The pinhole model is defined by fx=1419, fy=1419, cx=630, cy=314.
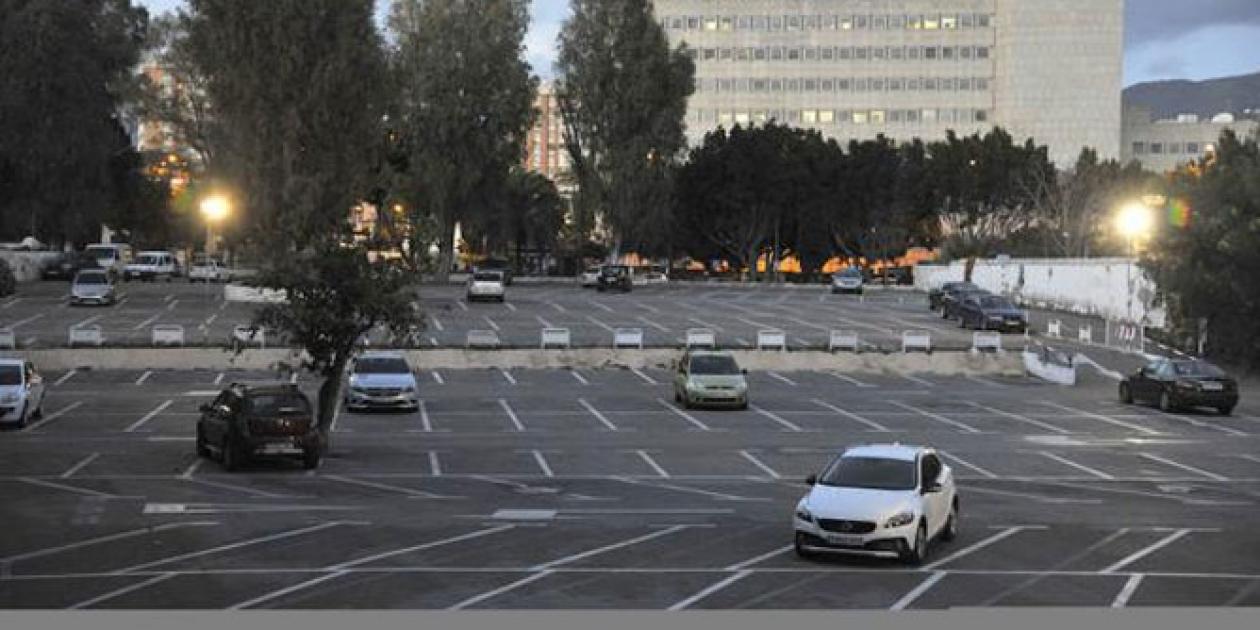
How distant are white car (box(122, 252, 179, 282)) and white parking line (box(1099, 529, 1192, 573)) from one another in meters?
73.6

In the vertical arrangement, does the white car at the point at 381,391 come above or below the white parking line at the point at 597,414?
above

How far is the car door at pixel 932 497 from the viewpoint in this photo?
690 inches

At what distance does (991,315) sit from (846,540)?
42.5 metres

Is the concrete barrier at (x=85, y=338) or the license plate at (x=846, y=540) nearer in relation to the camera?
the license plate at (x=846, y=540)

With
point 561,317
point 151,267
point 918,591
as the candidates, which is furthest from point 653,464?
point 151,267

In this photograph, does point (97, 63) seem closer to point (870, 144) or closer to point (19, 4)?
point (19, 4)

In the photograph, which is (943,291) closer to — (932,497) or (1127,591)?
(932,497)

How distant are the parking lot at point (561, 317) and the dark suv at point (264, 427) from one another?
18.0 metres

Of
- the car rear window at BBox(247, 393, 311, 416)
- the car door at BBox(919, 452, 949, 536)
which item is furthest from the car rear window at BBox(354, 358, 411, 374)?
the car door at BBox(919, 452, 949, 536)

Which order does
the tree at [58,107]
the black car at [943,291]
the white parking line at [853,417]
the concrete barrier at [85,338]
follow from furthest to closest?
the tree at [58,107] < the black car at [943,291] < the concrete barrier at [85,338] < the white parking line at [853,417]

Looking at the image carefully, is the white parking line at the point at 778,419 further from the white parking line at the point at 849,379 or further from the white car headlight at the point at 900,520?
the white car headlight at the point at 900,520

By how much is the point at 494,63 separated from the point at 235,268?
2062cm

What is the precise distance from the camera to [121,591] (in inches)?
587

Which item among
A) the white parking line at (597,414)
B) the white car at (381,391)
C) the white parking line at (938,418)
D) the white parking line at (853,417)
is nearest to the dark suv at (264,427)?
the white car at (381,391)
